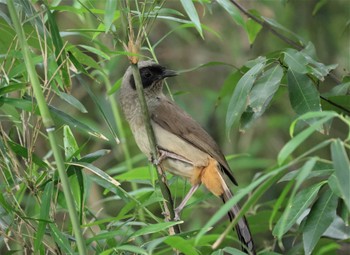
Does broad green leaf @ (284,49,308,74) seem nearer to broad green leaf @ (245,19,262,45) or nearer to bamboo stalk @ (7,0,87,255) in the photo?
broad green leaf @ (245,19,262,45)

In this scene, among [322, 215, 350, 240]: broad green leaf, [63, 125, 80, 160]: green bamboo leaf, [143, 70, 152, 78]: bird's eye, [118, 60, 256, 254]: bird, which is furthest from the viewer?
[143, 70, 152, 78]: bird's eye

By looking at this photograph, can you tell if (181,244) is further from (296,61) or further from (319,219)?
(296,61)

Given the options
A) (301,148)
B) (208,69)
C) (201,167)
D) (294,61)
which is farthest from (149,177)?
(208,69)

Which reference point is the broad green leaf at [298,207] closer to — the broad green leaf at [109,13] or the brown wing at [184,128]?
the broad green leaf at [109,13]

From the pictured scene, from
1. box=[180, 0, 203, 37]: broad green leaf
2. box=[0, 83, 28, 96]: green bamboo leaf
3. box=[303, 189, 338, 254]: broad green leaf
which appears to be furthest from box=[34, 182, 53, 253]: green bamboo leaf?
box=[303, 189, 338, 254]: broad green leaf

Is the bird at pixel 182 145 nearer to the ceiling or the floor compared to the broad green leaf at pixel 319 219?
nearer to the floor

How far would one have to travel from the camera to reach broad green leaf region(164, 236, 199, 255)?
275 cm

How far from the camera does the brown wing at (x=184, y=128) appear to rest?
13.8 feet

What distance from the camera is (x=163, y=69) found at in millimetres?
4445

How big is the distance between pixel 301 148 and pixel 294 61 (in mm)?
3306

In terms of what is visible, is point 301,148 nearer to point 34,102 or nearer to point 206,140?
point 206,140

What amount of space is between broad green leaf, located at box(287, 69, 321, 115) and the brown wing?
3.45ft

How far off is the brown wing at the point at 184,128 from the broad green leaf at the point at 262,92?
981mm

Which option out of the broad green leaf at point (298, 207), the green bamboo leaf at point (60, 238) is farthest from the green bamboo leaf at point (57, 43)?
the broad green leaf at point (298, 207)
